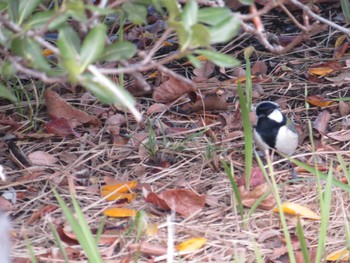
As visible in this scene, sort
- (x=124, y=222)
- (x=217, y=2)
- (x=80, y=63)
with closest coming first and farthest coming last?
(x=80, y=63)
(x=217, y=2)
(x=124, y=222)

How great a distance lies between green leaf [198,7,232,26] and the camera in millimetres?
1998

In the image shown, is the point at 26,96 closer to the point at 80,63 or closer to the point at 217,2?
the point at 217,2

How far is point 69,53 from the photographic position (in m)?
1.78

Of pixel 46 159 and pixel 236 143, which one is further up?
pixel 46 159

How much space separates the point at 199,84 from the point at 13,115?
0.93 metres

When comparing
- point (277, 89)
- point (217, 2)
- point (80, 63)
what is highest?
point (80, 63)

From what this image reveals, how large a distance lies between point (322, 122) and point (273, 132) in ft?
1.32

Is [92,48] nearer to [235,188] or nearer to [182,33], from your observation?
[182,33]

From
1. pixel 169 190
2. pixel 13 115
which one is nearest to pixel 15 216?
pixel 169 190

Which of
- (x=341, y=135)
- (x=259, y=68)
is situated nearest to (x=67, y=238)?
(x=341, y=135)

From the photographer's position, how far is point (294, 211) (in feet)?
9.22

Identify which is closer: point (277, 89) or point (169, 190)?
point (169, 190)

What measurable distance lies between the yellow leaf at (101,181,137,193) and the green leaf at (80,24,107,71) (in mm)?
1214

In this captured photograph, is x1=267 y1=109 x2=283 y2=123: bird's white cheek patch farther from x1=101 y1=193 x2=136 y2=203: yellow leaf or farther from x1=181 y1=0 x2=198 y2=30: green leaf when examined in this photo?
x1=181 y1=0 x2=198 y2=30: green leaf
